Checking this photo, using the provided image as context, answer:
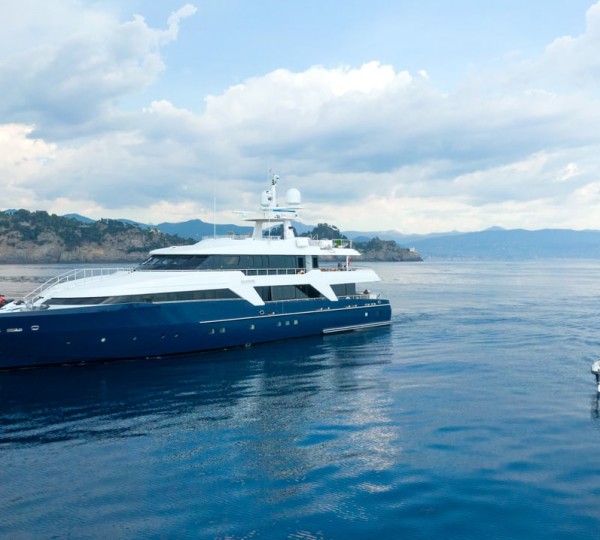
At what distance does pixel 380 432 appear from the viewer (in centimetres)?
1617

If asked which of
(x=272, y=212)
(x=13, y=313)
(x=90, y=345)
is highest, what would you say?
(x=272, y=212)

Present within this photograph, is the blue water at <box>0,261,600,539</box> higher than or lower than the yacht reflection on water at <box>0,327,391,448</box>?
lower

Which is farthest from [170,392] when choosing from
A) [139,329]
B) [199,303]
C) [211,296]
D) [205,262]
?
[205,262]

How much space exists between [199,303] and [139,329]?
3523 millimetres

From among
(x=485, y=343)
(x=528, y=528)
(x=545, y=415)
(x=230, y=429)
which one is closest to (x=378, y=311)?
(x=485, y=343)

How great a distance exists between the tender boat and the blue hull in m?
0.05

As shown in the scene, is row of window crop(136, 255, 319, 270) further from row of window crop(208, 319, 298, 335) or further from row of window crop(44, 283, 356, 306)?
row of window crop(208, 319, 298, 335)

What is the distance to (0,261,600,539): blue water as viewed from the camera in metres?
11.0

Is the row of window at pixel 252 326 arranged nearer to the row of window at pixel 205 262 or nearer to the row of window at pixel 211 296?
the row of window at pixel 211 296

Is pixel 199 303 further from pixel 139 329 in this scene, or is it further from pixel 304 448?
pixel 304 448

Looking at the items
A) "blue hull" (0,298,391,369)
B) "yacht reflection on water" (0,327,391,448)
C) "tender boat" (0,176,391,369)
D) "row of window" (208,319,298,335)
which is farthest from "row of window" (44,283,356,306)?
"yacht reflection on water" (0,327,391,448)

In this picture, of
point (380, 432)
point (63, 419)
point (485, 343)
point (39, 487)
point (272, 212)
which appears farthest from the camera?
point (272, 212)

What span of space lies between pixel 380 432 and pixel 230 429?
5015mm

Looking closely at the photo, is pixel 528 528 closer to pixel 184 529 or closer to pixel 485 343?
pixel 184 529
